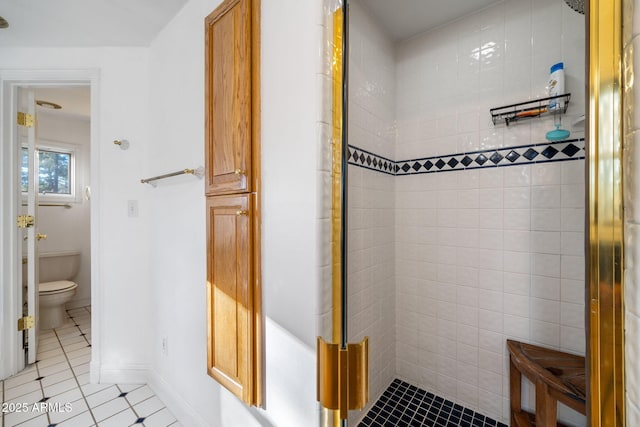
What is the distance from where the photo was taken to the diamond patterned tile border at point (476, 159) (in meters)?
1.18

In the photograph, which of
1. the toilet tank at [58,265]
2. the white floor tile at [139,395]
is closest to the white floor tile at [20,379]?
the white floor tile at [139,395]

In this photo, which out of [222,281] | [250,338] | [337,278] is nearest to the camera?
[337,278]

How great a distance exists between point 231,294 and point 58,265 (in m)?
2.92

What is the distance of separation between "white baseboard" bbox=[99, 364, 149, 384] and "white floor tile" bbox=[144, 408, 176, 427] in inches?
13.8

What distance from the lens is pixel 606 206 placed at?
35cm

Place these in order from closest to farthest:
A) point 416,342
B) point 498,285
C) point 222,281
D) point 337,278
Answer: point 337,278, point 222,281, point 498,285, point 416,342

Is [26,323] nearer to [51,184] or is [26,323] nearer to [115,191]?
[115,191]

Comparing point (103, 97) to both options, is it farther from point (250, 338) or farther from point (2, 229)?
point (250, 338)

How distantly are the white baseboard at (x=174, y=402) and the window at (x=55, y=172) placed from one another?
8.12 feet

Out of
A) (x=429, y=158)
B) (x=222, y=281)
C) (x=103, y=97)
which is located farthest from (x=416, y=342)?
(x=103, y=97)

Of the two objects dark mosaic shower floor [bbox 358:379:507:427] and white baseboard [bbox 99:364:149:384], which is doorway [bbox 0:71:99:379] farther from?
dark mosaic shower floor [bbox 358:379:507:427]

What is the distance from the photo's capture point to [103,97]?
1684mm

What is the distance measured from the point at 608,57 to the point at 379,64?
1345 millimetres

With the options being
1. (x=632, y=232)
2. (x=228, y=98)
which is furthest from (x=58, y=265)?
(x=632, y=232)
